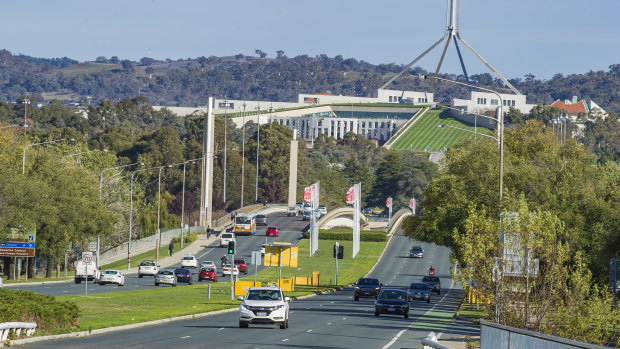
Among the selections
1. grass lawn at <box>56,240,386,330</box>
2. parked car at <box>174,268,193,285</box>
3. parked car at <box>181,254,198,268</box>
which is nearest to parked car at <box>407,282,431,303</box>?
grass lawn at <box>56,240,386,330</box>

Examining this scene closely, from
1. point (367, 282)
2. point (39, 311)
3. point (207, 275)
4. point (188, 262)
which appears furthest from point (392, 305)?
point (188, 262)

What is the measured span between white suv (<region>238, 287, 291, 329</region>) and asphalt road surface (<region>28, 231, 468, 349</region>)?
1.19ft

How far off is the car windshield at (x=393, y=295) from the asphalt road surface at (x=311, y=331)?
3.15 feet

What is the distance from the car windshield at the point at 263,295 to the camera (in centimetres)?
3616

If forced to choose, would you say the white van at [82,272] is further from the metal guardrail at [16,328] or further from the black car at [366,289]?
the metal guardrail at [16,328]

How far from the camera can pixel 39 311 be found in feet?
94.1

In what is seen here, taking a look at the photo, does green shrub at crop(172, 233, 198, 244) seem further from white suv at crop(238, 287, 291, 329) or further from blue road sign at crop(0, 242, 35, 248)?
white suv at crop(238, 287, 291, 329)

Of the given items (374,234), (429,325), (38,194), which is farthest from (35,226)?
(374,234)

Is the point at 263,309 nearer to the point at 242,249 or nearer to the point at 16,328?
the point at 16,328

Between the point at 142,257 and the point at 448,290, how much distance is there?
33.8 m

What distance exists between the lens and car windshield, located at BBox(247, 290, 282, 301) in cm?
3616

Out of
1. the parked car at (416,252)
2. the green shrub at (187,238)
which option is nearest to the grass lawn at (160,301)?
the parked car at (416,252)

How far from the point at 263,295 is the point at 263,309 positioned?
0.59 m

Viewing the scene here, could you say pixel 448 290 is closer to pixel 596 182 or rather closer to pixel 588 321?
pixel 596 182
